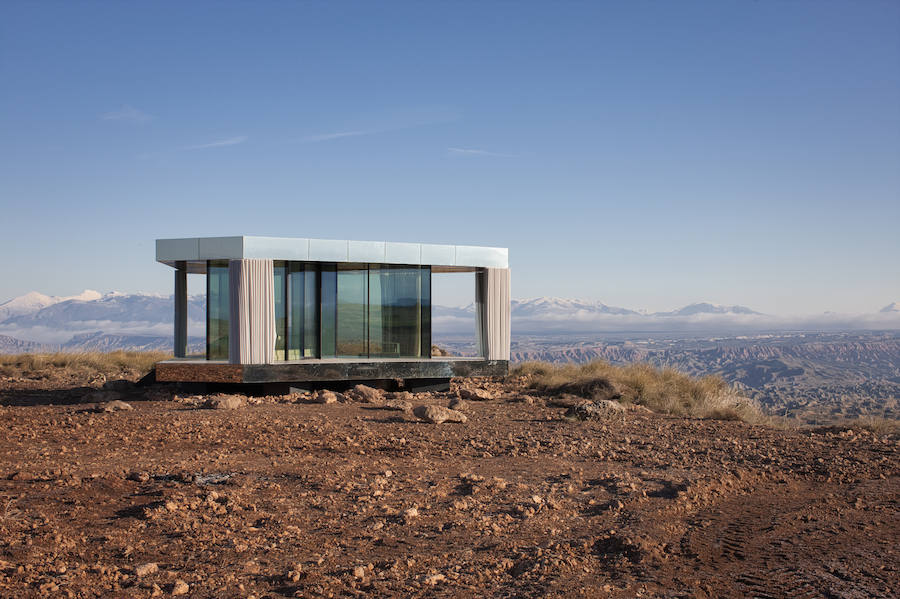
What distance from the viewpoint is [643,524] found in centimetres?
595

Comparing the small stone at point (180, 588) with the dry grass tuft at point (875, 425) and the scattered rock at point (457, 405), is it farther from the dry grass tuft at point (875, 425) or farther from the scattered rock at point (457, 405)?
the dry grass tuft at point (875, 425)

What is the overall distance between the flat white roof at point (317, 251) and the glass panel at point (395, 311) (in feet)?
2.44

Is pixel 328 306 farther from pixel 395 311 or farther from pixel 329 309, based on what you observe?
pixel 395 311

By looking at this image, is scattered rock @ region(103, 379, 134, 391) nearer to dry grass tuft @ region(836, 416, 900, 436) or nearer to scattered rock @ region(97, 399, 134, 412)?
scattered rock @ region(97, 399, 134, 412)

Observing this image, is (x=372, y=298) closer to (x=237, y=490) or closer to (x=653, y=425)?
(x=653, y=425)

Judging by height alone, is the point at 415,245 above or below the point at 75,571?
above

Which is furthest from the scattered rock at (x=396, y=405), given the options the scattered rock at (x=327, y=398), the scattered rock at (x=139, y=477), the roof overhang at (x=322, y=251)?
the scattered rock at (x=139, y=477)

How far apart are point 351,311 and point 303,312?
1.07 m

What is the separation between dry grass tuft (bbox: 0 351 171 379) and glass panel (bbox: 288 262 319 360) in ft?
22.1

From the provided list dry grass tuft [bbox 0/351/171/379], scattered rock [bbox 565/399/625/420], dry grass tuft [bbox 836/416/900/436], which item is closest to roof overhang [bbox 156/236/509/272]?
scattered rock [bbox 565/399/625/420]

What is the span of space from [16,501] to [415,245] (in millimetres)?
10415

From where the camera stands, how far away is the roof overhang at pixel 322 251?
1454cm

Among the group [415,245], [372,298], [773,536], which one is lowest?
[773,536]

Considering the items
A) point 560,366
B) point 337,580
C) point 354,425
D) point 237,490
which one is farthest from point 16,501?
point 560,366
